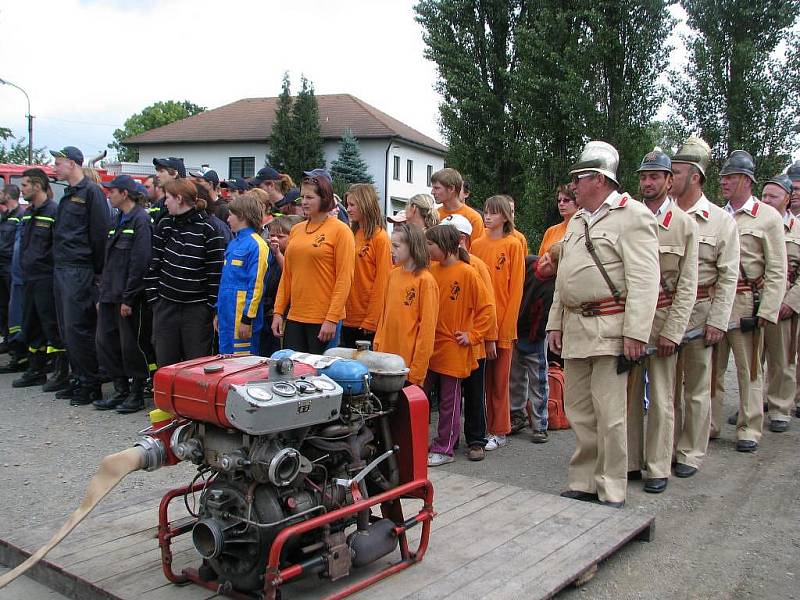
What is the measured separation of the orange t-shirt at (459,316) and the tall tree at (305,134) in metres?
35.8

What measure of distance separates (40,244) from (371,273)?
12.9 feet

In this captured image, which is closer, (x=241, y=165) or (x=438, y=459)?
(x=438, y=459)

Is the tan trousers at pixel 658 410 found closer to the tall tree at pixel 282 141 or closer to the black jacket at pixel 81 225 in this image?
the black jacket at pixel 81 225

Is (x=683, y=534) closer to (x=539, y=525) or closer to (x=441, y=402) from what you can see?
(x=539, y=525)

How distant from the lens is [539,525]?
402cm

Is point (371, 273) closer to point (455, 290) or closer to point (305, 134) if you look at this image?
point (455, 290)

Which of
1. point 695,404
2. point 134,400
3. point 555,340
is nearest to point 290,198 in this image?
point 134,400

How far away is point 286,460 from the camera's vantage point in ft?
9.91

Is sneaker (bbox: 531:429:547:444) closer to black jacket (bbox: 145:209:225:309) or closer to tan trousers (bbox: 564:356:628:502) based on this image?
tan trousers (bbox: 564:356:628:502)

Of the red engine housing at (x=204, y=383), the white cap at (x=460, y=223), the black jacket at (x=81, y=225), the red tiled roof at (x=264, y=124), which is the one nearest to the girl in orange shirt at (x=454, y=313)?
the white cap at (x=460, y=223)

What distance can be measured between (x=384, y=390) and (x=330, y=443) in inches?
14.8

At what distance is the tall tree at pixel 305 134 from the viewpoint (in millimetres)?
40625

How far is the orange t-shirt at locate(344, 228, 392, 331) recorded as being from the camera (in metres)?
6.29

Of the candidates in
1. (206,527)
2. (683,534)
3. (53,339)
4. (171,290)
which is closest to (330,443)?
(206,527)
